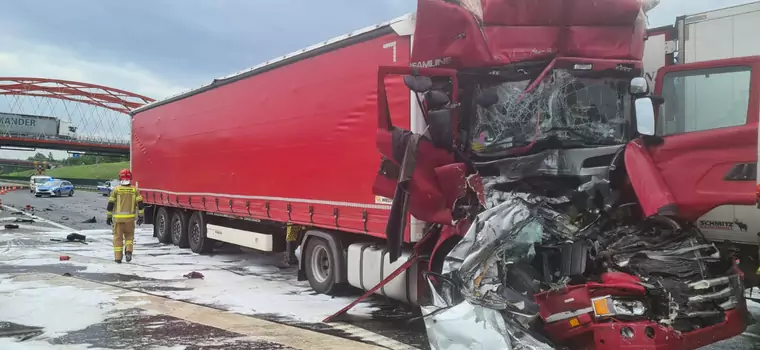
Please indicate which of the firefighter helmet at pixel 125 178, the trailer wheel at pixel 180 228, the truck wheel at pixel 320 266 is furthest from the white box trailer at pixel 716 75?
the trailer wheel at pixel 180 228

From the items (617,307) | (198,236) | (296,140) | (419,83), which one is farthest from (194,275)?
(617,307)

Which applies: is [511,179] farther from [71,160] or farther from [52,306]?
[71,160]

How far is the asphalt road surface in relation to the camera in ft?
18.2

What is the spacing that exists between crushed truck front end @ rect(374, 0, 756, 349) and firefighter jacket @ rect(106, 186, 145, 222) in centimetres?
664

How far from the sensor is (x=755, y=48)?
5.08 meters

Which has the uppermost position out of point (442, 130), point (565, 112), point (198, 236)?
point (565, 112)

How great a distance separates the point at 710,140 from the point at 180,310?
5761 mm

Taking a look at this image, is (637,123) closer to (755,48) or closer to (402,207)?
(755,48)

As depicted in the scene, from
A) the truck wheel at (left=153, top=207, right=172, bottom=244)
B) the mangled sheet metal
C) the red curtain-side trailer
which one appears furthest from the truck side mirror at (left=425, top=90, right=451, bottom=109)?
the truck wheel at (left=153, top=207, right=172, bottom=244)

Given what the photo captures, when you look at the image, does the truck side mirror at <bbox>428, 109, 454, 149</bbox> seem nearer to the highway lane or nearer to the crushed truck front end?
the crushed truck front end

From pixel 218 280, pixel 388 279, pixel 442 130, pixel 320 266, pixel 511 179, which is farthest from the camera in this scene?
pixel 218 280

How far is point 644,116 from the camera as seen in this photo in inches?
186

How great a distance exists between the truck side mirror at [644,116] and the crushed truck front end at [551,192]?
0.04ft

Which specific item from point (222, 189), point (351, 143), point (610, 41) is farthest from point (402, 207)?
point (222, 189)
